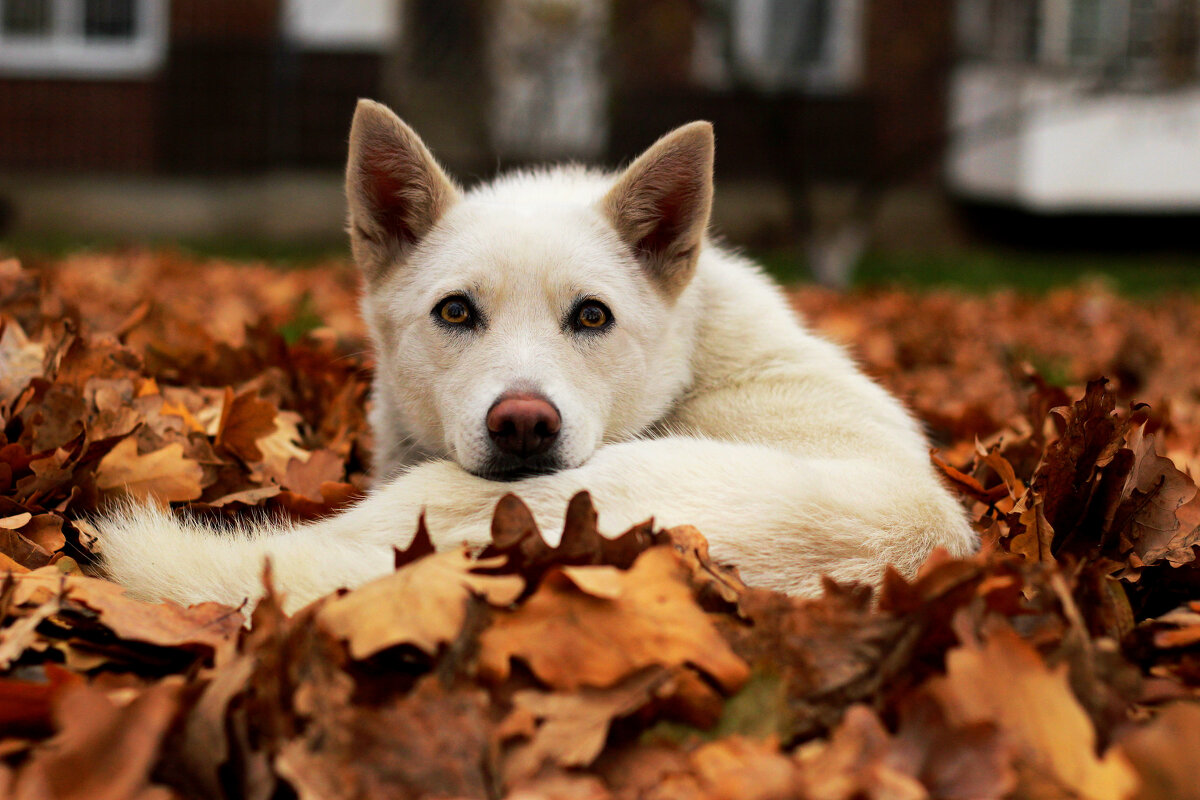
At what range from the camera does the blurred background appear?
15133 millimetres

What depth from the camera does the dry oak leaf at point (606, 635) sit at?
5.65ft

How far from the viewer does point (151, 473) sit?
272 cm

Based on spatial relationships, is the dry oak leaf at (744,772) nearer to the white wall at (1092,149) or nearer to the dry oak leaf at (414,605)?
the dry oak leaf at (414,605)

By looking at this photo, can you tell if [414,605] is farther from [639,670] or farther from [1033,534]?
[1033,534]

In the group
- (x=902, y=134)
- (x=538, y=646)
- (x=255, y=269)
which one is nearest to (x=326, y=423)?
(x=538, y=646)

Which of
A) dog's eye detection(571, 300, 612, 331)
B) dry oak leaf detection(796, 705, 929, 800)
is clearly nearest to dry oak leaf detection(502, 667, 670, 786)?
dry oak leaf detection(796, 705, 929, 800)

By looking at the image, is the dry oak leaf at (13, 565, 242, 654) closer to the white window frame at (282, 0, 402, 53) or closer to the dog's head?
the dog's head

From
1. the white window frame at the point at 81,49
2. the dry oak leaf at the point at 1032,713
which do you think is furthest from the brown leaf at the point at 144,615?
the white window frame at the point at 81,49

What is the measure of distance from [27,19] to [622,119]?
30.0 ft

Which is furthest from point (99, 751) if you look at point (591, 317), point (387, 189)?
point (387, 189)

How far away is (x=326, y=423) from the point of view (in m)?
3.68

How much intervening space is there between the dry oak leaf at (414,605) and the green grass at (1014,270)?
423 inches

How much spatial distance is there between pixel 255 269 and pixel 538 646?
7.68 m

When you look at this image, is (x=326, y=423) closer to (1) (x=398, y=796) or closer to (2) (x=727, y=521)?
(2) (x=727, y=521)
